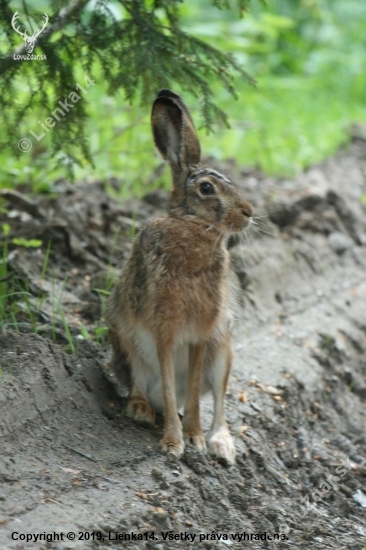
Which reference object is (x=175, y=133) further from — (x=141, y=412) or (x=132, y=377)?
(x=141, y=412)

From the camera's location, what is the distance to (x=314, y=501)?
5.05m

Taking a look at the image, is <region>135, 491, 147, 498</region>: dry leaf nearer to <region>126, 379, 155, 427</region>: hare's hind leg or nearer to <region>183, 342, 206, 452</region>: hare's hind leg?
<region>183, 342, 206, 452</region>: hare's hind leg

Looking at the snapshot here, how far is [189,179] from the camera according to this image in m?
4.80

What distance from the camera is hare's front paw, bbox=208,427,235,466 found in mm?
4824

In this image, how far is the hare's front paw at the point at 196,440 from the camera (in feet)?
15.8

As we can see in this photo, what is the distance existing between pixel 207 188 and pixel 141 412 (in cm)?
123

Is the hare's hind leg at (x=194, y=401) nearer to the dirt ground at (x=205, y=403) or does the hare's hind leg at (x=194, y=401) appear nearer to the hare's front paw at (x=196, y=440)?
the hare's front paw at (x=196, y=440)

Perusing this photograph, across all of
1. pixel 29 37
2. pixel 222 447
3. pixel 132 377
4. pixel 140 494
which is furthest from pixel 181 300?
pixel 29 37

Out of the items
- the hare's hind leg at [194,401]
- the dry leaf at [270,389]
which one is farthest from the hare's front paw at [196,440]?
the dry leaf at [270,389]

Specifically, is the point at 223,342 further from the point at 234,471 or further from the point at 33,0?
the point at 33,0

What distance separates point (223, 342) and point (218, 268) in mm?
454

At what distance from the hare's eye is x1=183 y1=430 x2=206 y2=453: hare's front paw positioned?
124 centimetres

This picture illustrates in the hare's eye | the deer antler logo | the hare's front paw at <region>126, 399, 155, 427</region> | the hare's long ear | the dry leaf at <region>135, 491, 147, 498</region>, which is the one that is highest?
the deer antler logo

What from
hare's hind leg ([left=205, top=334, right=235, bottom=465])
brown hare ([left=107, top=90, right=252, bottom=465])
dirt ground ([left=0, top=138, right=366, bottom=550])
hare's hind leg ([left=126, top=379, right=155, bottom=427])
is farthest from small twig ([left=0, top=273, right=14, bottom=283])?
hare's hind leg ([left=205, top=334, right=235, bottom=465])
